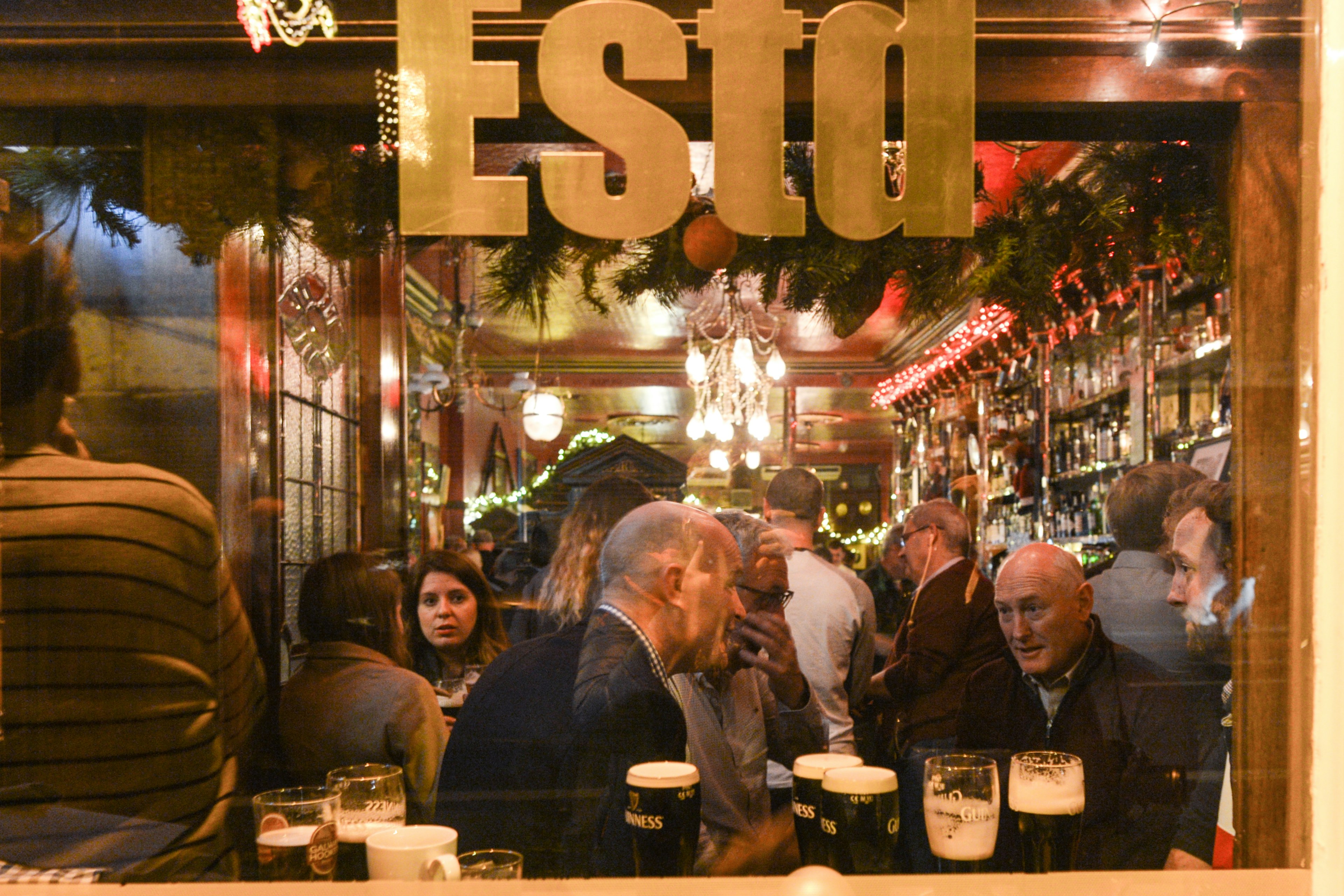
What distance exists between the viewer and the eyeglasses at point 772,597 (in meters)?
1.75

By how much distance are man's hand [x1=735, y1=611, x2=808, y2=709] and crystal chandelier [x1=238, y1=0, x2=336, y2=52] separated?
1125 mm

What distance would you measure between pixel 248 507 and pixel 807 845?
3.24 feet

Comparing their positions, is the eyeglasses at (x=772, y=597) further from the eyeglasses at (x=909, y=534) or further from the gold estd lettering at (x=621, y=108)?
the gold estd lettering at (x=621, y=108)

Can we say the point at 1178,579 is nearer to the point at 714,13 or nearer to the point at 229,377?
the point at 714,13

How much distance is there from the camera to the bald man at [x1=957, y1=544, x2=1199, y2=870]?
4.92ft

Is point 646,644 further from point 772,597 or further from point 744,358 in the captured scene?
point 744,358

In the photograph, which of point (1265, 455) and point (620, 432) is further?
point (620, 432)

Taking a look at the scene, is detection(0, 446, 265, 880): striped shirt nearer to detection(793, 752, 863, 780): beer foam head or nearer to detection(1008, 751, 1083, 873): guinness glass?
detection(793, 752, 863, 780): beer foam head

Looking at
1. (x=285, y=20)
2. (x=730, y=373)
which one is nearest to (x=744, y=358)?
(x=730, y=373)

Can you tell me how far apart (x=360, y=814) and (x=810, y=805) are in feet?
1.74

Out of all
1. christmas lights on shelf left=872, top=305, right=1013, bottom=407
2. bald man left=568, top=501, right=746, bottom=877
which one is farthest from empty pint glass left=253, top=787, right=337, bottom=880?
christmas lights on shelf left=872, top=305, right=1013, bottom=407

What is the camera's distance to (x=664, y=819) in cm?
112

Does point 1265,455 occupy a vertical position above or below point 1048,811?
above

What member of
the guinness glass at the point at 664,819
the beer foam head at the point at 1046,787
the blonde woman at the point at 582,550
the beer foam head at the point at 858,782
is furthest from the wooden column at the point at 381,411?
the beer foam head at the point at 1046,787
